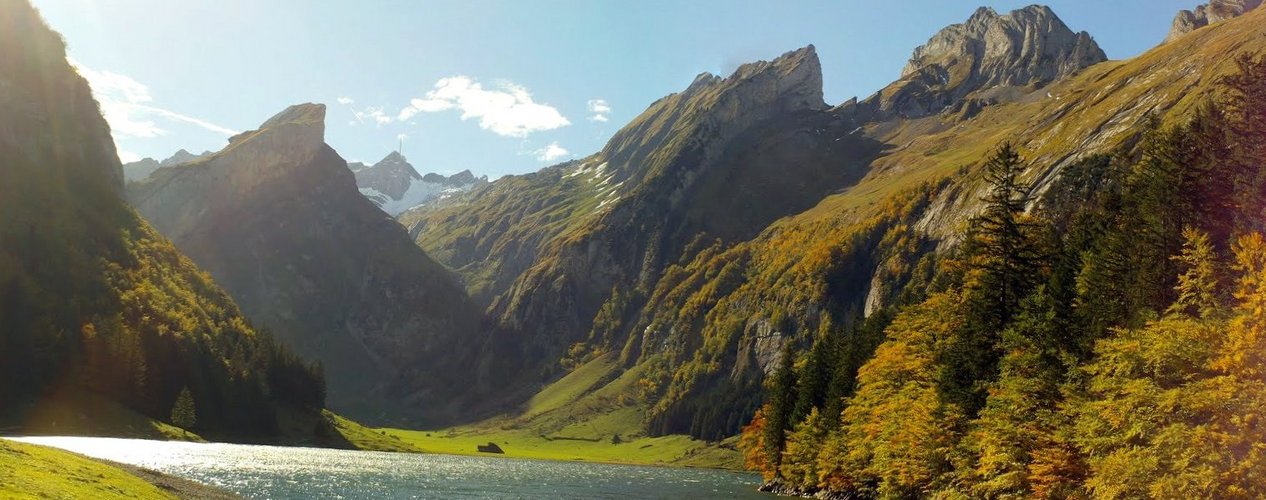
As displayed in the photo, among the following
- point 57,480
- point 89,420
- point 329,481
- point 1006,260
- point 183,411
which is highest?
point 1006,260

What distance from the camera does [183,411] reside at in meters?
152

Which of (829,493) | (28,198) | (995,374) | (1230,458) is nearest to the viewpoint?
(1230,458)

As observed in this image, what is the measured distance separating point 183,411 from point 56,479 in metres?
132

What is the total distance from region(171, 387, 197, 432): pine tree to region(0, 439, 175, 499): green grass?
11773 cm

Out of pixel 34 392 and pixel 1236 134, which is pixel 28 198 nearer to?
pixel 34 392

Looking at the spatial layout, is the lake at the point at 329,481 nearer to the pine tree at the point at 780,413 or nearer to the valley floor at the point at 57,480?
the pine tree at the point at 780,413

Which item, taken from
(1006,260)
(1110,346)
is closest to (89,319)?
(1006,260)

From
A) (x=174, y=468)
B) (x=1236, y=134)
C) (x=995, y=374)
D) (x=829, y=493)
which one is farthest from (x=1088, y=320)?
(x=174, y=468)

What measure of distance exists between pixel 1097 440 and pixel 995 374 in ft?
62.9

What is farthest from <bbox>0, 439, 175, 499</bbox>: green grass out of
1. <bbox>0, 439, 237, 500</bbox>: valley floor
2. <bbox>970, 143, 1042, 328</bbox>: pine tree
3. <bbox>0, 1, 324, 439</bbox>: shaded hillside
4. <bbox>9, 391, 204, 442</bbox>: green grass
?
<bbox>0, 1, 324, 439</bbox>: shaded hillside

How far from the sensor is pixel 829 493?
316ft

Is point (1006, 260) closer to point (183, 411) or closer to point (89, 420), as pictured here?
point (89, 420)

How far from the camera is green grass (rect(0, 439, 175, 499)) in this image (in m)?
30.9

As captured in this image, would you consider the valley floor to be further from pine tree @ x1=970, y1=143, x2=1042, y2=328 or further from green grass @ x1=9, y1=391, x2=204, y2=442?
green grass @ x1=9, y1=391, x2=204, y2=442
